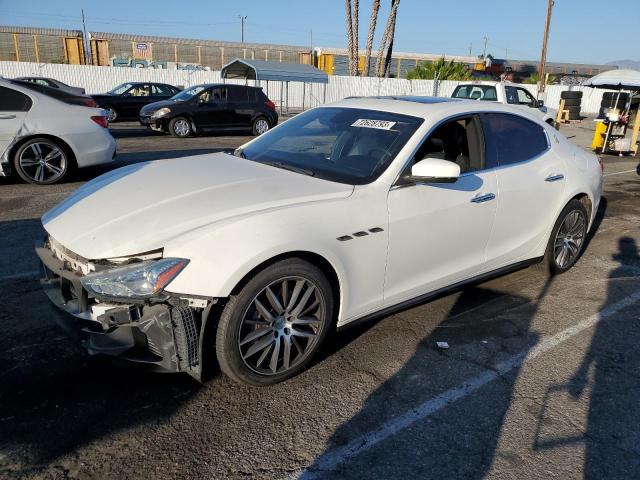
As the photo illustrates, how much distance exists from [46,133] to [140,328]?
6.12m

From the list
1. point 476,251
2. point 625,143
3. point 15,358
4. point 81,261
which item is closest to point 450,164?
point 476,251

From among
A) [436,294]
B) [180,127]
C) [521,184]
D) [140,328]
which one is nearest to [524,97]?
[180,127]

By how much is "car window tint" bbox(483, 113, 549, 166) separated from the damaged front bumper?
2554mm

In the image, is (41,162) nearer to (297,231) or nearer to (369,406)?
(297,231)

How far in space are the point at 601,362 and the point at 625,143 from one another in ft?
42.5

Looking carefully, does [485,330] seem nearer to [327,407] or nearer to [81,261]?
[327,407]

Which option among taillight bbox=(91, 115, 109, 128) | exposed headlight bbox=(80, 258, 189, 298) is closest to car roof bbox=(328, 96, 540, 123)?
exposed headlight bbox=(80, 258, 189, 298)

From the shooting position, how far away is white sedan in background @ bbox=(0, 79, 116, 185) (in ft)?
23.8

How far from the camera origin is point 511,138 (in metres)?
4.13

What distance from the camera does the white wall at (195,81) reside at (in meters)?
28.1

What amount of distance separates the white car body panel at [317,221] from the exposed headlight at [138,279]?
0.18 feet

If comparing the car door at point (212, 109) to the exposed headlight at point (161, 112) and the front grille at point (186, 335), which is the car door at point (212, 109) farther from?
the front grille at point (186, 335)

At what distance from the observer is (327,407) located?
9.16ft

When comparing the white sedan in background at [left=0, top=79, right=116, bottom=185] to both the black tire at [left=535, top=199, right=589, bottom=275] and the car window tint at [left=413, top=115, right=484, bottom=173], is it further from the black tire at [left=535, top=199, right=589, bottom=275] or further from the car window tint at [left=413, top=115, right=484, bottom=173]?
the black tire at [left=535, top=199, right=589, bottom=275]
